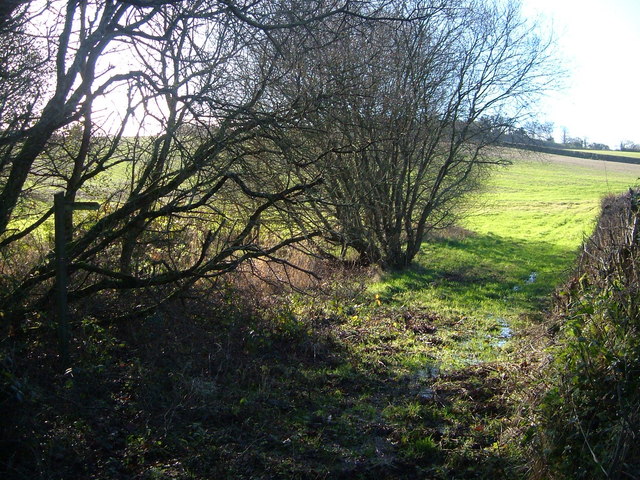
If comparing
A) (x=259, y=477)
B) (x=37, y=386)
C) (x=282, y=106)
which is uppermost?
(x=282, y=106)

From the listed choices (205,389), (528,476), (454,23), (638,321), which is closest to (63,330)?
(205,389)

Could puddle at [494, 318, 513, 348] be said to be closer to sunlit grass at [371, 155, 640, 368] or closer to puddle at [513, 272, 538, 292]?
sunlit grass at [371, 155, 640, 368]

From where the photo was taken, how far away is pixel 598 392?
4.61 meters

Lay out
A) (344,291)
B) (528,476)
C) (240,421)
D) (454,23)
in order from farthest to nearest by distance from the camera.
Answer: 1. (454,23)
2. (344,291)
3. (240,421)
4. (528,476)

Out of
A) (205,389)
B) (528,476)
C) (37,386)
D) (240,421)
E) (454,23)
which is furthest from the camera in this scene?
(454,23)

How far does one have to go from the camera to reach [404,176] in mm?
16078

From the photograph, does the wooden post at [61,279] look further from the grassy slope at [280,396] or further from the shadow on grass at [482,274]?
the shadow on grass at [482,274]

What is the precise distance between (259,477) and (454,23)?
45.2ft

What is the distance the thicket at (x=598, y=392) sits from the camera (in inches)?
164

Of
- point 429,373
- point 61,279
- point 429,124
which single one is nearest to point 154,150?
point 61,279

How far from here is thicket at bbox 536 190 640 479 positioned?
13.6 feet

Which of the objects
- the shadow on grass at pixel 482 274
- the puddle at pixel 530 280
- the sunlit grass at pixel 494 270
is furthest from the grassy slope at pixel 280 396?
the puddle at pixel 530 280

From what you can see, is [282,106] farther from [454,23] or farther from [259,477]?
[454,23]

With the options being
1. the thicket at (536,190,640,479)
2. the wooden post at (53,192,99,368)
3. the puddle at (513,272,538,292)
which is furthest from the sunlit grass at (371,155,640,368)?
the wooden post at (53,192,99,368)
